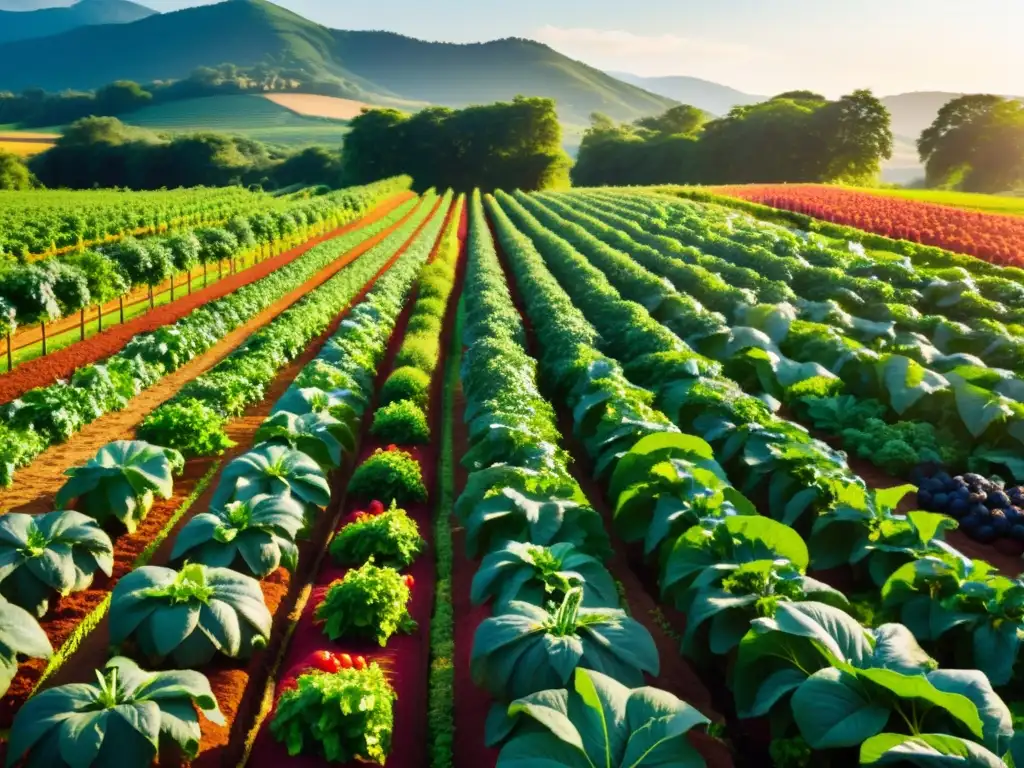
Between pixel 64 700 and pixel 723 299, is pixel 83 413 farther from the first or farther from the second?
pixel 723 299

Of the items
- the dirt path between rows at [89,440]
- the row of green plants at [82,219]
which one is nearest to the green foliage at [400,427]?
the dirt path between rows at [89,440]

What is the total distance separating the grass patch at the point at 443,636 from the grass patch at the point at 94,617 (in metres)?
3.06

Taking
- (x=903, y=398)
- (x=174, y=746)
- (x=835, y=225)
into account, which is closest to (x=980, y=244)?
(x=835, y=225)

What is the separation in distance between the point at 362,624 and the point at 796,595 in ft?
→ 12.4

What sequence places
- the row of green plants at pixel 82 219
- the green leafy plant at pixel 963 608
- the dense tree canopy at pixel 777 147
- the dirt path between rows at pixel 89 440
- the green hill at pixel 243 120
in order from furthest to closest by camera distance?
the green hill at pixel 243 120 → the dense tree canopy at pixel 777 147 → the row of green plants at pixel 82 219 → the dirt path between rows at pixel 89 440 → the green leafy plant at pixel 963 608

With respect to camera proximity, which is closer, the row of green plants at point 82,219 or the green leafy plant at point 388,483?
the green leafy plant at point 388,483

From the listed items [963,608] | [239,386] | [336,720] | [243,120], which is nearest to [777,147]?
[239,386]

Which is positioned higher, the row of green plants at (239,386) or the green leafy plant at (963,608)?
the green leafy plant at (963,608)

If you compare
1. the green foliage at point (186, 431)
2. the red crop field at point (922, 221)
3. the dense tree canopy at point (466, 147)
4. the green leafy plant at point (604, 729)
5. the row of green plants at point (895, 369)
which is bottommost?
the green foliage at point (186, 431)

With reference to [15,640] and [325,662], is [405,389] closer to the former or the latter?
[325,662]

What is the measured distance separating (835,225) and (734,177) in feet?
165

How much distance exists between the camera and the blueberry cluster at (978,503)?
9.16 m

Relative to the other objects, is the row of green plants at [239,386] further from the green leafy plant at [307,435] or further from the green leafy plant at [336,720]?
the green leafy plant at [336,720]

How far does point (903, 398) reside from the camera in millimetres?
11969
